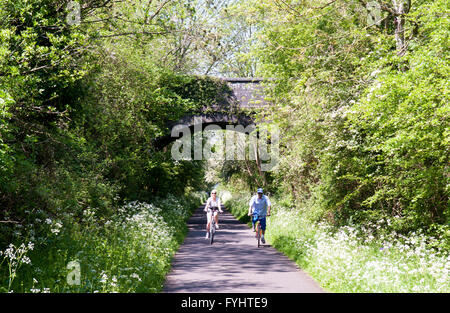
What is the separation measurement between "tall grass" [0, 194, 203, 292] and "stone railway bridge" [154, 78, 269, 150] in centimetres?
1139

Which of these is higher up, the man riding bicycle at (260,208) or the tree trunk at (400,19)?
the tree trunk at (400,19)

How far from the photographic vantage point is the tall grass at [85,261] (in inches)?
261

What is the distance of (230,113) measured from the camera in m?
23.2

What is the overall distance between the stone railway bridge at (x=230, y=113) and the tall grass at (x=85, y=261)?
1139 centimetres

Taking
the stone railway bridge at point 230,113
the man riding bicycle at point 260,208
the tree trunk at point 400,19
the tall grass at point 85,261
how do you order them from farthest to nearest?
the stone railway bridge at point 230,113 < the man riding bicycle at point 260,208 < the tree trunk at point 400,19 < the tall grass at point 85,261

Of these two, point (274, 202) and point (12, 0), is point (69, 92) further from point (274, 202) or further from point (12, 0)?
point (274, 202)

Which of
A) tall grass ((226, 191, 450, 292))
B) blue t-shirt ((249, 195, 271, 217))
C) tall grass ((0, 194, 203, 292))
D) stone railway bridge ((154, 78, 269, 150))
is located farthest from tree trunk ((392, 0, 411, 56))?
stone railway bridge ((154, 78, 269, 150))

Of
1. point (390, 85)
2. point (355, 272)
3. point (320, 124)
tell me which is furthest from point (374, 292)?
point (320, 124)

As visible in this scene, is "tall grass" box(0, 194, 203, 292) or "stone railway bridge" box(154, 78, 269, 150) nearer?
"tall grass" box(0, 194, 203, 292)

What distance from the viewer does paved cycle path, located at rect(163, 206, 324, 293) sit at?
27.9 feet

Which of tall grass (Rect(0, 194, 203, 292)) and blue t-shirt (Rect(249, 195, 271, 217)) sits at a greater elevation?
blue t-shirt (Rect(249, 195, 271, 217))

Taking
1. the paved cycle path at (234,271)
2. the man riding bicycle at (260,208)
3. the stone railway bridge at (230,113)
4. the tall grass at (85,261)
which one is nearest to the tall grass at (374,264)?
the paved cycle path at (234,271)

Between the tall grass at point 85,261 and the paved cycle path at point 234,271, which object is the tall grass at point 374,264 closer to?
the paved cycle path at point 234,271

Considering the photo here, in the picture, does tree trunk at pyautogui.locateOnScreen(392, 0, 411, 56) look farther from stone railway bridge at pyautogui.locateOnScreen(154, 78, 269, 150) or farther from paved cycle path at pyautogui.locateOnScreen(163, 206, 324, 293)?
stone railway bridge at pyautogui.locateOnScreen(154, 78, 269, 150)
